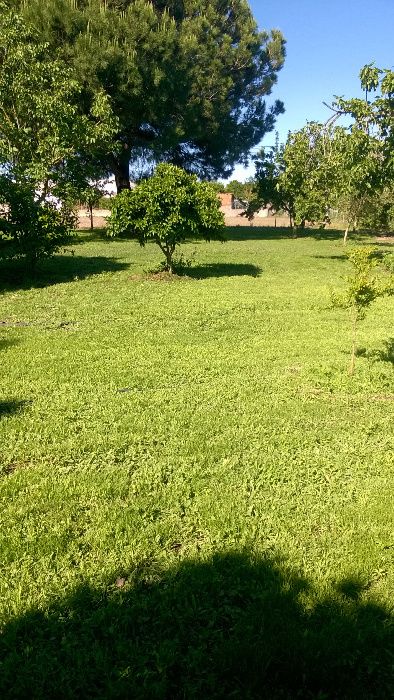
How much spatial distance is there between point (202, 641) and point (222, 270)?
13.9 m

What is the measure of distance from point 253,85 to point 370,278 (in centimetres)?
2831

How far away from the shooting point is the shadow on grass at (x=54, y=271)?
42.2ft

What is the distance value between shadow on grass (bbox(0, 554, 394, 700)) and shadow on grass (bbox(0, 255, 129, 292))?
10.6 m

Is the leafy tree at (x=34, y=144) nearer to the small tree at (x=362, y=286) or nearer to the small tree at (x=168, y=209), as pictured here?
the small tree at (x=168, y=209)

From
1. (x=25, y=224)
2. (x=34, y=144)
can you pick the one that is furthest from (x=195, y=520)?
(x=34, y=144)

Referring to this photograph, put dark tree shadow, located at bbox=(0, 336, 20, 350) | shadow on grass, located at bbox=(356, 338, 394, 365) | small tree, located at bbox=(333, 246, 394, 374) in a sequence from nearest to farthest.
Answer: small tree, located at bbox=(333, 246, 394, 374)
shadow on grass, located at bbox=(356, 338, 394, 365)
dark tree shadow, located at bbox=(0, 336, 20, 350)

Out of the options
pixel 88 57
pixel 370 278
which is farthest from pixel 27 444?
pixel 88 57

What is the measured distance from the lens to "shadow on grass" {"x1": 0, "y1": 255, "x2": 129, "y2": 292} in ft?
42.2

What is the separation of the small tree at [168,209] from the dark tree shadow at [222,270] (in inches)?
60.0

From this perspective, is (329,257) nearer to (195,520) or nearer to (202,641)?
(195,520)

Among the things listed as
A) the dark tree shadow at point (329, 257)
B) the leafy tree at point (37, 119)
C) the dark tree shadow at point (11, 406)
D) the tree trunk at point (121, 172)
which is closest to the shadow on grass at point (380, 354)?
the dark tree shadow at point (11, 406)

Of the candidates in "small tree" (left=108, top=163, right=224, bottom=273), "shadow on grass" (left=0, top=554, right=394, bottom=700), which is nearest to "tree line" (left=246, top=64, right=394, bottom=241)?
"small tree" (left=108, top=163, right=224, bottom=273)

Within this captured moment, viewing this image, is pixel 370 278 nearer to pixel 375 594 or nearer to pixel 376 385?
pixel 376 385

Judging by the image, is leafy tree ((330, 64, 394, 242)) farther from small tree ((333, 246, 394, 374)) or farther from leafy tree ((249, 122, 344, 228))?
small tree ((333, 246, 394, 374))
